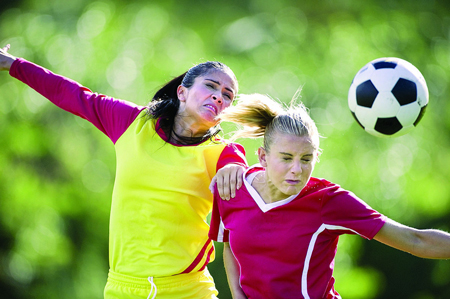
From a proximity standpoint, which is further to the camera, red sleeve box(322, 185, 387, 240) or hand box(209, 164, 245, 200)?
hand box(209, 164, 245, 200)

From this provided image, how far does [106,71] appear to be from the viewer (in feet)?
38.4

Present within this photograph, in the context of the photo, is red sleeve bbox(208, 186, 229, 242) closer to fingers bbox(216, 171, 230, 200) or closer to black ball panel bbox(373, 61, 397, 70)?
fingers bbox(216, 171, 230, 200)

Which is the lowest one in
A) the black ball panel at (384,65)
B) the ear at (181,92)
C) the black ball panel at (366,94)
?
the ear at (181,92)

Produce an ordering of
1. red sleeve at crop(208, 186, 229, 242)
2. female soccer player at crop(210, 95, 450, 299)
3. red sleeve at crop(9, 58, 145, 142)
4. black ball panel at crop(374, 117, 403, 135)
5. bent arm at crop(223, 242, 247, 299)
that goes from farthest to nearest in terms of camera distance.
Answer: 1. black ball panel at crop(374, 117, 403, 135)
2. red sleeve at crop(9, 58, 145, 142)
3. red sleeve at crop(208, 186, 229, 242)
4. bent arm at crop(223, 242, 247, 299)
5. female soccer player at crop(210, 95, 450, 299)

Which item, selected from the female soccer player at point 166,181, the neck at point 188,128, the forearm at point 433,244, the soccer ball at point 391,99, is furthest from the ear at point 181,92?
the forearm at point 433,244

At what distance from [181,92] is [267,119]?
2.57 ft

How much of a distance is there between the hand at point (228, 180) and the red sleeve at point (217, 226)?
6 centimetres

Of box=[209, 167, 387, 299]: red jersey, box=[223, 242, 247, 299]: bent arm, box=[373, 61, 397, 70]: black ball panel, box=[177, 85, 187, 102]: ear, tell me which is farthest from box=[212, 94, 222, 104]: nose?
box=[373, 61, 397, 70]: black ball panel

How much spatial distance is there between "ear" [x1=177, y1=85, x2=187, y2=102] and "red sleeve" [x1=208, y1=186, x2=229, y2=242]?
762mm

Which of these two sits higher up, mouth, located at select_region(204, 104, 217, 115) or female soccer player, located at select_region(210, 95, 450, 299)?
mouth, located at select_region(204, 104, 217, 115)

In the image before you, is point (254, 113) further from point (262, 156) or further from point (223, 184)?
point (223, 184)

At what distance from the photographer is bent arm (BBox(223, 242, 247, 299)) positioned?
120 inches

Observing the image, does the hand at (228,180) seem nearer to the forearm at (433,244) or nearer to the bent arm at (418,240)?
the bent arm at (418,240)

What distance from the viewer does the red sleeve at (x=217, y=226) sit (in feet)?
10.3
